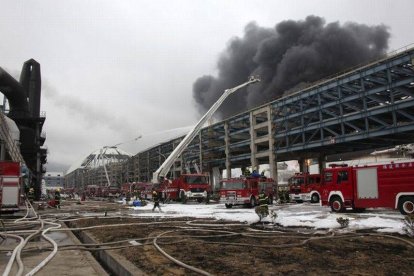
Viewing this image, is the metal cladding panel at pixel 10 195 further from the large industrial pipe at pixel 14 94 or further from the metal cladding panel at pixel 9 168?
the large industrial pipe at pixel 14 94

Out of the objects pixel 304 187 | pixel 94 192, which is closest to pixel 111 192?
pixel 94 192

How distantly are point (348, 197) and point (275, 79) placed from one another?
120 feet

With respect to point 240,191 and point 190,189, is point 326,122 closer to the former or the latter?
point 190,189

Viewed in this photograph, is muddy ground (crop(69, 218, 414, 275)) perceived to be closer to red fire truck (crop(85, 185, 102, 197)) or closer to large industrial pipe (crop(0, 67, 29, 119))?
large industrial pipe (crop(0, 67, 29, 119))

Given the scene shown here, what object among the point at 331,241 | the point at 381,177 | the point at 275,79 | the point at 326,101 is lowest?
the point at 331,241

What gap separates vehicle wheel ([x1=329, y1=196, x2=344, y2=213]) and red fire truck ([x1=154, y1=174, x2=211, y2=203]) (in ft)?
50.9

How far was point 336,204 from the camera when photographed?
1883cm

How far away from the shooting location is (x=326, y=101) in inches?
1588

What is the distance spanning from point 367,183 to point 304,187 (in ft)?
48.3

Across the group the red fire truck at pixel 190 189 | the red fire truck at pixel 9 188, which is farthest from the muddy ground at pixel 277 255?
the red fire truck at pixel 190 189

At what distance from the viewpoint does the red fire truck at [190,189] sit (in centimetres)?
3325

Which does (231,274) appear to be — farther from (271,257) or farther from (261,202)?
(261,202)

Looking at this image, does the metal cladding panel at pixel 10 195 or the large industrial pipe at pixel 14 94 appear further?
the large industrial pipe at pixel 14 94

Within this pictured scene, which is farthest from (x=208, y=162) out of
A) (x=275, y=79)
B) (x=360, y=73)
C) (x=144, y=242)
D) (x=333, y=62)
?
(x=144, y=242)
